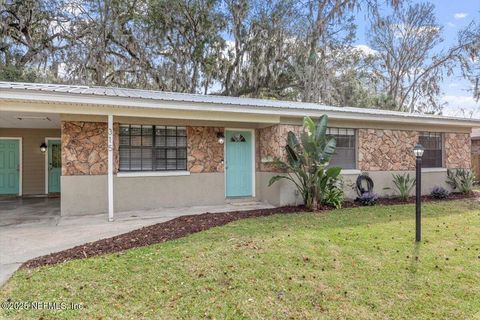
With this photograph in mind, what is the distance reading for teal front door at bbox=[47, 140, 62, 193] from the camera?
12.2 meters

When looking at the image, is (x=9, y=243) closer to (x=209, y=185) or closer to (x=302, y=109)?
(x=209, y=185)

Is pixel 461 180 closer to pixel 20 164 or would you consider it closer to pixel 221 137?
pixel 221 137

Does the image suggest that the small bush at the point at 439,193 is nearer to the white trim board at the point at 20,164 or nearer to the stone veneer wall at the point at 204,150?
the stone veneer wall at the point at 204,150

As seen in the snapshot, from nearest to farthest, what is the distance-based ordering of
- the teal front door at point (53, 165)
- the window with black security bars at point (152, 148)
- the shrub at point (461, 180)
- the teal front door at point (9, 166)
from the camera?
the window with black security bars at point (152, 148)
the shrub at point (461, 180)
the teal front door at point (9, 166)
the teal front door at point (53, 165)

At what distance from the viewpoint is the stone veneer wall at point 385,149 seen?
10.3 m

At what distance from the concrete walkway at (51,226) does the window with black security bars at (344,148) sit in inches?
117

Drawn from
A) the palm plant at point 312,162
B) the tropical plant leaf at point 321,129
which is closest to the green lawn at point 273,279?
the palm plant at point 312,162

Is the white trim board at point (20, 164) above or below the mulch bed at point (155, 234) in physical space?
above

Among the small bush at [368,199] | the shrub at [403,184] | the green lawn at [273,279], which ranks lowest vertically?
the green lawn at [273,279]

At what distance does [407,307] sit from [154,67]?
53.6 feet

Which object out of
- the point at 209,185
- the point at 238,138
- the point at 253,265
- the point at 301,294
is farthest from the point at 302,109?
the point at 301,294

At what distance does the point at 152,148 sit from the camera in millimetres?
8805

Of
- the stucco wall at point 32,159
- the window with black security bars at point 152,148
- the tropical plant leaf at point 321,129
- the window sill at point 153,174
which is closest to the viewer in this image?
the tropical plant leaf at point 321,129

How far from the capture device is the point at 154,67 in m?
16.8
